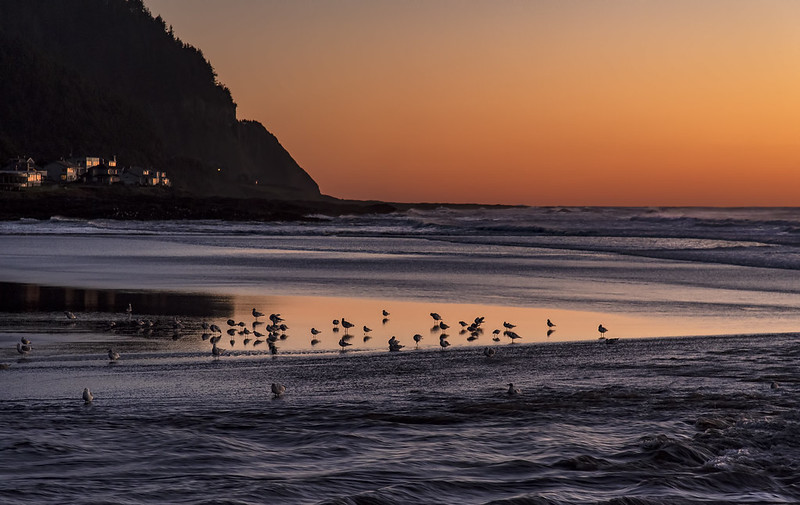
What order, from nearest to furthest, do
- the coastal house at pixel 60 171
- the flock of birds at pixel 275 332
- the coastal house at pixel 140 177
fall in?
the flock of birds at pixel 275 332 → the coastal house at pixel 60 171 → the coastal house at pixel 140 177

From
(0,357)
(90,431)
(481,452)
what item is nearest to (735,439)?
(481,452)

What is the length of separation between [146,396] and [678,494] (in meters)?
5.66

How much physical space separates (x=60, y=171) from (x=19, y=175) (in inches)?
630

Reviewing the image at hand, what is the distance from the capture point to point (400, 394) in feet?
32.9

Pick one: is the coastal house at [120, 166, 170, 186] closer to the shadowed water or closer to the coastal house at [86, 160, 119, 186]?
the coastal house at [86, 160, 119, 186]

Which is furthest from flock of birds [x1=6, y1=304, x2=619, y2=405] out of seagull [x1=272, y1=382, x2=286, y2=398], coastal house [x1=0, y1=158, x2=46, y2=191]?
coastal house [x1=0, y1=158, x2=46, y2=191]

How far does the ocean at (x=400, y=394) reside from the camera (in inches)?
271

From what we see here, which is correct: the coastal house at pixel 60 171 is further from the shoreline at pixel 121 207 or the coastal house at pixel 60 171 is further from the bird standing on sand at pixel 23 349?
the bird standing on sand at pixel 23 349

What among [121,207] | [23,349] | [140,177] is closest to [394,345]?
[23,349]

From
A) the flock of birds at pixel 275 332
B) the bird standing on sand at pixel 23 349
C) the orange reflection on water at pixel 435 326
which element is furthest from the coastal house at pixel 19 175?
the bird standing on sand at pixel 23 349

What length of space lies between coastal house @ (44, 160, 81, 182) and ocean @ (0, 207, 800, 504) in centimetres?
11394

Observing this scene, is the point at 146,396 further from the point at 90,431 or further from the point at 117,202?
the point at 117,202

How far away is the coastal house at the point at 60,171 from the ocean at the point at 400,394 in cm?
11394

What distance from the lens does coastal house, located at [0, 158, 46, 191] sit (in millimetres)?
111562
